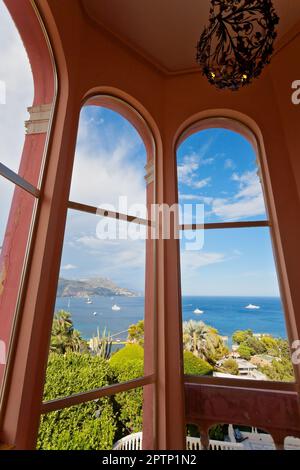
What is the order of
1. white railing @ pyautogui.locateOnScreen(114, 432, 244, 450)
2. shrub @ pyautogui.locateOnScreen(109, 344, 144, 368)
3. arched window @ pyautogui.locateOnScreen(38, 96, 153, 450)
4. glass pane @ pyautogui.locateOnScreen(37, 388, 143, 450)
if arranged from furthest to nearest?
shrub @ pyautogui.locateOnScreen(109, 344, 144, 368), white railing @ pyautogui.locateOnScreen(114, 432, 244, 450), arched window @ pyautogui.locateOnScreen(38, 96, 153, 450), glass pane @ pyautogui.locateOnScreen(37, 388, 143, 450)

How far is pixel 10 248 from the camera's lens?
5.31 feet

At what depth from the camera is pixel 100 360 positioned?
205cm

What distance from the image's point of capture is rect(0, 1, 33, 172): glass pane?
5.20ft

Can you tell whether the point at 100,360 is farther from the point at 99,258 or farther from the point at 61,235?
the point at 61,235

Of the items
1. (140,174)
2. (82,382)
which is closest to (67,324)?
(82,382)

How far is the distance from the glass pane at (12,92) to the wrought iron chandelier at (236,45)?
1327mm

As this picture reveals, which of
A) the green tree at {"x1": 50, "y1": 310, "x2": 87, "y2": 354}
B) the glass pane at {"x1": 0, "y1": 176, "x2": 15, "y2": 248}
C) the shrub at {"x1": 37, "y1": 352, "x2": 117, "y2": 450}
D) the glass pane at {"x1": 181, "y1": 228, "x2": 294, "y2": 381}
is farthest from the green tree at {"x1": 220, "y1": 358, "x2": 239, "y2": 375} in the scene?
the glass pane at {"x1": 0, "y1": 176, "x2": 15, "y2": 248}

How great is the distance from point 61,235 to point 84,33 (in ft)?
7.16

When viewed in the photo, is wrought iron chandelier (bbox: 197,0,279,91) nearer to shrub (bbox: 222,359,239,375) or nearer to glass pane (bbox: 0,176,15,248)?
glass pane (bbox: 0,176,15,248)

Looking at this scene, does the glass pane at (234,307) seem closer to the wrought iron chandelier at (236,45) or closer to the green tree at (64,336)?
the green tree at (64,336)

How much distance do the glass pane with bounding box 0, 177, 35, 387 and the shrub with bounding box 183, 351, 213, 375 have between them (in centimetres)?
163

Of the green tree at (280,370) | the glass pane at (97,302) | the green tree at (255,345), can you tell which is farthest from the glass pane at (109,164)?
the green tree at (280,370)

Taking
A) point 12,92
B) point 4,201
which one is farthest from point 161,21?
point 4,201

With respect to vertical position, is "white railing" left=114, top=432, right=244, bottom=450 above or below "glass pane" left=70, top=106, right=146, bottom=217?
below
